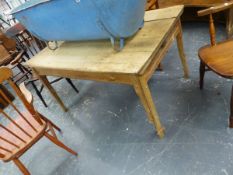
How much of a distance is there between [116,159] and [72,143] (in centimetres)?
50

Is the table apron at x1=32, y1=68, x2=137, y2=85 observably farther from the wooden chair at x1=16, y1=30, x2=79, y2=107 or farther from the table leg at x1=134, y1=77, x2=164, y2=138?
Result: the wooden chair at x1=16, y1=30, x2=79, y2=107

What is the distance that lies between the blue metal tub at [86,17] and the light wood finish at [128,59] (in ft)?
0.36

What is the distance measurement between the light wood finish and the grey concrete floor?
21cm

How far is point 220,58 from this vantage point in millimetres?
1468

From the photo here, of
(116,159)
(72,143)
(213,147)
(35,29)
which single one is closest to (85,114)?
(72,143)

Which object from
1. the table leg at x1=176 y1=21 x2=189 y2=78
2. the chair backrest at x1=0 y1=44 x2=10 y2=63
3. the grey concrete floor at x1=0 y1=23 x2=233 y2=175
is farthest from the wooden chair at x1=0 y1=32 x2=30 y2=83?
the table leg at x1=176 y1=21 x2=189 y2=78

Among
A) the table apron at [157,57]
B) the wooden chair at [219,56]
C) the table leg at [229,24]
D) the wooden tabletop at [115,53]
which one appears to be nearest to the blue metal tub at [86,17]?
the wooden tabletop at [115,53]

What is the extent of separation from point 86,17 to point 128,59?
16.0 inches

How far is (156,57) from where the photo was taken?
1.44 metres

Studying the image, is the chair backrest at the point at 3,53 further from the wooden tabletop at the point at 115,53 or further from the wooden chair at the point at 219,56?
the wooden chair at the point at 219,56

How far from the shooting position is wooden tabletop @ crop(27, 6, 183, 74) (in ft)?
4.37

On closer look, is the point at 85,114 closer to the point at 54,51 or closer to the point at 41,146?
the point at 41,146

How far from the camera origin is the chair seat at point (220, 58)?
52.7 inches

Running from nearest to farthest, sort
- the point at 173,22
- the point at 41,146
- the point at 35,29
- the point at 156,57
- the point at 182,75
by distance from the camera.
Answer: the point at 156,57 < the point at 173,22 < the point at 35,29 < the point at 41,146 < the point at 182,75
